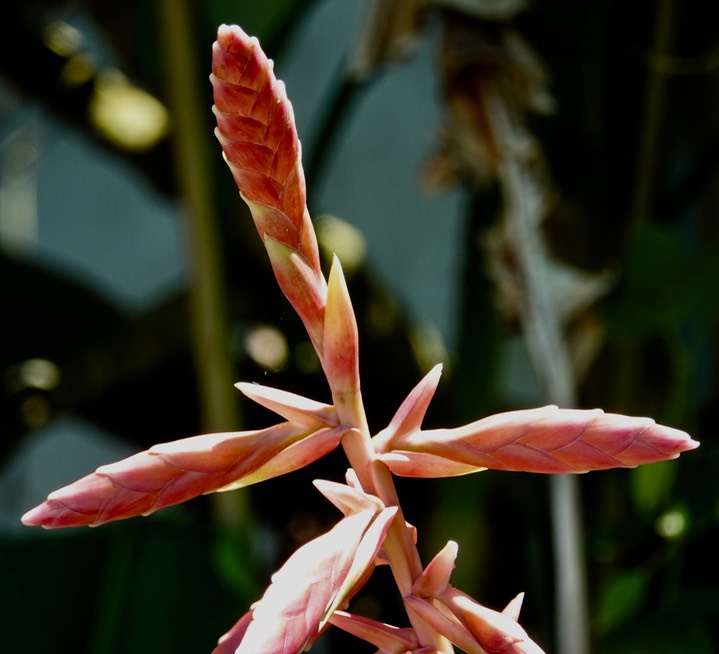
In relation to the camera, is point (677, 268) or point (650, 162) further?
point (650, 162)

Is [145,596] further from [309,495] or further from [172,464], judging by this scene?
[172,464]

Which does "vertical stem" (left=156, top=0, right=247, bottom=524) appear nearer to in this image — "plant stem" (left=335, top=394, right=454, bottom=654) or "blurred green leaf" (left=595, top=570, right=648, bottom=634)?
"blurred green leaf" (left=595, top=570, right=648, bottom=634)

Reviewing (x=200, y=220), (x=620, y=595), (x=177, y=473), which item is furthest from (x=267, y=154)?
(x=200, y=220)

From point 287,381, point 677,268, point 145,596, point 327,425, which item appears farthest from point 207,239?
point 327,425

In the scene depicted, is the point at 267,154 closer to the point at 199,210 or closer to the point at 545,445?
the point at 545,445

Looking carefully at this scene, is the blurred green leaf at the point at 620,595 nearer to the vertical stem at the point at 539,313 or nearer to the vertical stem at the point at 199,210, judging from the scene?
the vertical stem at the point at 539,313

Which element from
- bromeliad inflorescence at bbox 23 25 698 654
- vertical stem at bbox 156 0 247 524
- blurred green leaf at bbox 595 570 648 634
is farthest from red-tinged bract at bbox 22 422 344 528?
vertical stem at bbox 156 0 247 524
